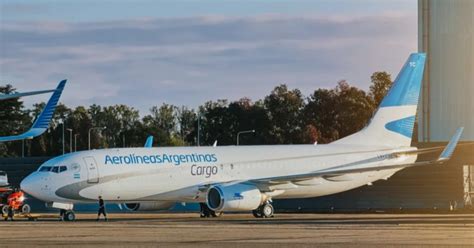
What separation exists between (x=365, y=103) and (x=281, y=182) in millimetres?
78042

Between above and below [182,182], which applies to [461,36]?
above

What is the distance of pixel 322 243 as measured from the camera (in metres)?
28.3

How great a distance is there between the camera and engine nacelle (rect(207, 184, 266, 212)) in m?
50.8

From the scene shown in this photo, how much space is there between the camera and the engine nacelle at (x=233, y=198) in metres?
50.8

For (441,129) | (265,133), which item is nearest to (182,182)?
(441,129)

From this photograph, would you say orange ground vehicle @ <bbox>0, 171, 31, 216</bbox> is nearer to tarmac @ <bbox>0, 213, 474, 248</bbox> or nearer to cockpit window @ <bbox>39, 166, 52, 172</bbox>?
cockpit window @ <bbox>39, 166, 52, 172</bbox>

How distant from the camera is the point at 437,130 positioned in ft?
231

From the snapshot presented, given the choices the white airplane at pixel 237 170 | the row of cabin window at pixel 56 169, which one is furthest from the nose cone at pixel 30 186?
the row of cabin window at pixel 56 169

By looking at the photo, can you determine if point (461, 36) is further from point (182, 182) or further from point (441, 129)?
point (182, 182)

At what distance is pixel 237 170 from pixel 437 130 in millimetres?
20388

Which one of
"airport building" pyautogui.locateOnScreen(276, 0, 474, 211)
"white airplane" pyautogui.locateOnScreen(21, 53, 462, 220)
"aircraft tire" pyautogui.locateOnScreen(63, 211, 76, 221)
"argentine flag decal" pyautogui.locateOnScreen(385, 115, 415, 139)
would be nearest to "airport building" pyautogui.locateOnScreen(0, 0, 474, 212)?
"airport building" pyautogui.locateOnScreen(276, 0, 474, 211)

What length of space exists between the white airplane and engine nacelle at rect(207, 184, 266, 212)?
0.15 ft

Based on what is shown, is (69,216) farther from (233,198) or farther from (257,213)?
(257,213)

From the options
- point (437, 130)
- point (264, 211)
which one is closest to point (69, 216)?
point (264, 211)
